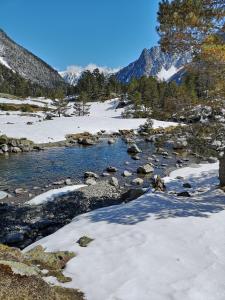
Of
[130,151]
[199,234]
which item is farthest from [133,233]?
[130,151]

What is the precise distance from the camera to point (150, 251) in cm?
921

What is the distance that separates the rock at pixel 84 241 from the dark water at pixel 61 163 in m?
13.8

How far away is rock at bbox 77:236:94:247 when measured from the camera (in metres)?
10.2

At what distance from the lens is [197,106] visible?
1591 centimetres

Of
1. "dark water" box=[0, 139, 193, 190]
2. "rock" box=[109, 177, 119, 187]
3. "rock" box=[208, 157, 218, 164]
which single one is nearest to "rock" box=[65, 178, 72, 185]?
"dark water" box=[0, 139, 193, 190]

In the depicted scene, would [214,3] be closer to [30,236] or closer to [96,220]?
[96,220]

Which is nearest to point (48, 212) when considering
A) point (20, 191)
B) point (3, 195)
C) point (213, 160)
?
point (3, 195)

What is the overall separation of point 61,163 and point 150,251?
23219 millimetres

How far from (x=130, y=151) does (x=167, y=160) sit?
5.87m

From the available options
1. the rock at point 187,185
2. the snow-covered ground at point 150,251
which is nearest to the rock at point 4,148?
the rock at point 187,185

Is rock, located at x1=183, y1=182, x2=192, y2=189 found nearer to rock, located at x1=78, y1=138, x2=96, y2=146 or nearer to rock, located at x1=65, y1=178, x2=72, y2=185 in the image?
rock, located at x1=65, y1=178, x2=72, y2=185

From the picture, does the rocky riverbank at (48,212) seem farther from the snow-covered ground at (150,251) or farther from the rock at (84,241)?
the rock at (84,241)

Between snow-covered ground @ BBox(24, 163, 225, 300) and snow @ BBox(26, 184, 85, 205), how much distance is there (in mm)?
6779

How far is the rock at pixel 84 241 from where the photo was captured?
1016cm
